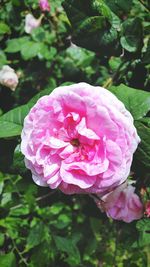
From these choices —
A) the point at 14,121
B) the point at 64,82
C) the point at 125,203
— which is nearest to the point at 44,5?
the point at 64,82

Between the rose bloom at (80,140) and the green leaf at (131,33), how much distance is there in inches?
14.1

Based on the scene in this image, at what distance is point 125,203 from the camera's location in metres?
1.19

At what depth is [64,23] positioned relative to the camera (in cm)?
202

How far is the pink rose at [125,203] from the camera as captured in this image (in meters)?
1.18

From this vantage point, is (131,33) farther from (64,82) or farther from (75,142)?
(64,82)

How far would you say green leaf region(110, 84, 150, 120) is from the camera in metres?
0.98

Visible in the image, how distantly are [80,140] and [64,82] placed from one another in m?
1.12

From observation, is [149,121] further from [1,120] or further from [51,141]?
[1,120]

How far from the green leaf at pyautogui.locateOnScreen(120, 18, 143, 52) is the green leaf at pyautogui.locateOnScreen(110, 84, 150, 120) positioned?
0.23 meters

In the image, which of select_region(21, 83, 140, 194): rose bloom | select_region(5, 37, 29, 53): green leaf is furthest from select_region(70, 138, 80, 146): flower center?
select_region(5, 37, 29, 53): green leaf

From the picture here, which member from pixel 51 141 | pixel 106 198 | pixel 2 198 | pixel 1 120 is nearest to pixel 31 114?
pixel 51 141

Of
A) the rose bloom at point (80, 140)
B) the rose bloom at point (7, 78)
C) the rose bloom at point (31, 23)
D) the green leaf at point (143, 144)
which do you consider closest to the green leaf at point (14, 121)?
the rose bloom at point (80, 140)

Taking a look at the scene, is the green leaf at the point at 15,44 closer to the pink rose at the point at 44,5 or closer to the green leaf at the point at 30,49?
the green leaf at the point at 30,49

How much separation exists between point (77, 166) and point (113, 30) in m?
0.44
